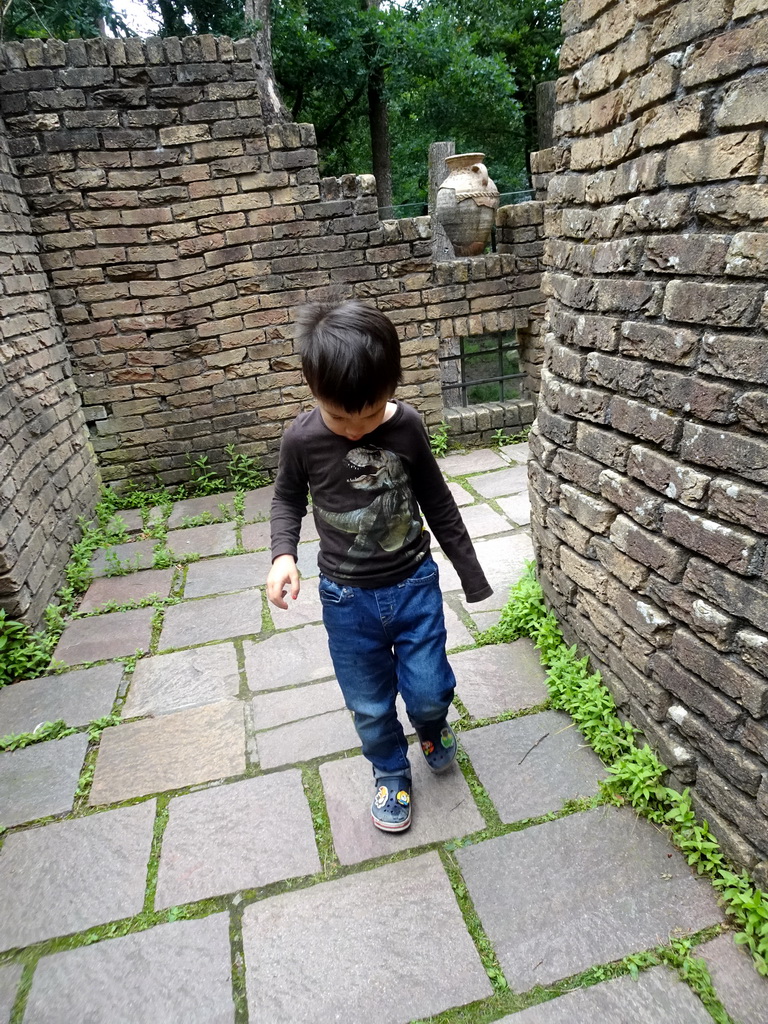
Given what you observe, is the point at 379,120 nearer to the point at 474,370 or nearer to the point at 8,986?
the point at 474,370

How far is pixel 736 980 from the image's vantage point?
1.38 m

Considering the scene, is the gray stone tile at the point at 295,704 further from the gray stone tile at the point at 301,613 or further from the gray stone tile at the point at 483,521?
the gray stone tile at the point at 483,521

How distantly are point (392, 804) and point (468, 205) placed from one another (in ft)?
14.8

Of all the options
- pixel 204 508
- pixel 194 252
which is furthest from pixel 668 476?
pixel 194 252

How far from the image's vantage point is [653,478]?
1.71 m

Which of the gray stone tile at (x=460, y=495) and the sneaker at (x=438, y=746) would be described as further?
the gray stone tile at (x=460, y=495)

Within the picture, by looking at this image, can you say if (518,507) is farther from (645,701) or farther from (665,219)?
(665,219)

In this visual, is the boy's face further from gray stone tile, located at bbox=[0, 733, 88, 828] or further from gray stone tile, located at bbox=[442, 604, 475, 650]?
gray stone tile, located at bbox=[0, 733, 88, 828]

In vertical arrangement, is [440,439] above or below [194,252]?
below

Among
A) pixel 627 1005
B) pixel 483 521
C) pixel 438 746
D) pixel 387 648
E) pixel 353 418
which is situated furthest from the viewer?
pixel 483 521

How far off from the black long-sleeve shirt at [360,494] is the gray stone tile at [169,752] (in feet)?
3.04

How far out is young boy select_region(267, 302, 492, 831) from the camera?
5.24ft

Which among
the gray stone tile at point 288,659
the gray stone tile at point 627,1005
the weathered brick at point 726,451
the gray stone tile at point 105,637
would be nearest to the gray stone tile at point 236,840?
the gray stone tile at point 288,659

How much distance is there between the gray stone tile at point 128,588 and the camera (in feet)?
10.6
